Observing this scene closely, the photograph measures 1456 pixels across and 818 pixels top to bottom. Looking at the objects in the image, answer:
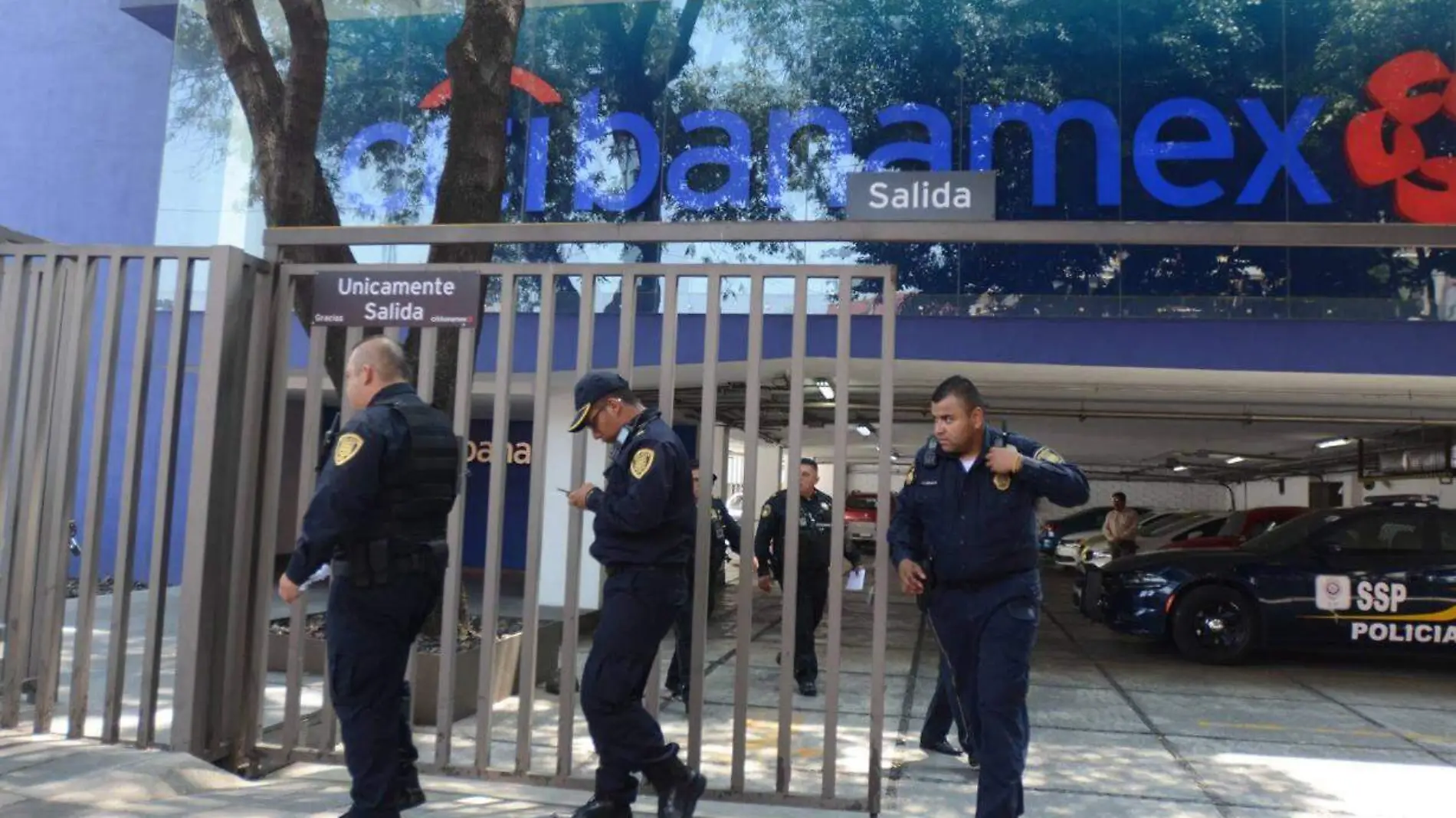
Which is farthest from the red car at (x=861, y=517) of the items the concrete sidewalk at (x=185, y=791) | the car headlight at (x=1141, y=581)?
the concrete sidewalk at (x=185, y=791)

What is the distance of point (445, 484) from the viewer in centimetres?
418

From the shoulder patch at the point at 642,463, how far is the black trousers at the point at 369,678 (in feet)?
2.89

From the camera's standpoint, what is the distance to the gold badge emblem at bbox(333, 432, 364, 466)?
152 inches

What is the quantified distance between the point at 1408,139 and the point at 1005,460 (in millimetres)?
9151

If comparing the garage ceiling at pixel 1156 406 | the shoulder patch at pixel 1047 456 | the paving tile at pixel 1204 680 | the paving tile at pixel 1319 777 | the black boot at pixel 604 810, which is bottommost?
the paving tile at pixel 1319 777

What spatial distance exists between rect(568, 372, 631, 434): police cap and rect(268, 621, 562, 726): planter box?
1.82 meters

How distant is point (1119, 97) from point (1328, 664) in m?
5.86

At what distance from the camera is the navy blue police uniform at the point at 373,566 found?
3877 millimetres

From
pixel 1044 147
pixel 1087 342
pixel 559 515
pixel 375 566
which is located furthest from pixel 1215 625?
pixel 375 566

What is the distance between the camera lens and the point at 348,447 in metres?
3.89

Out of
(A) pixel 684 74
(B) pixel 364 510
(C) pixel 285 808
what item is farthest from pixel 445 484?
(A) pixel 684 74

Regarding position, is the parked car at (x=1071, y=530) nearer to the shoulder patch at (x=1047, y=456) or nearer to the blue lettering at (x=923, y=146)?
A: the blue lettering at (x=923, y=146)

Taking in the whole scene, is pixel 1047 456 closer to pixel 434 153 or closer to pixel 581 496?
pixel 581 496

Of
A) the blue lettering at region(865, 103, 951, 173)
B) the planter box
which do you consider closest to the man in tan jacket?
the blue lettering at region(865, 103, 951, 173)
